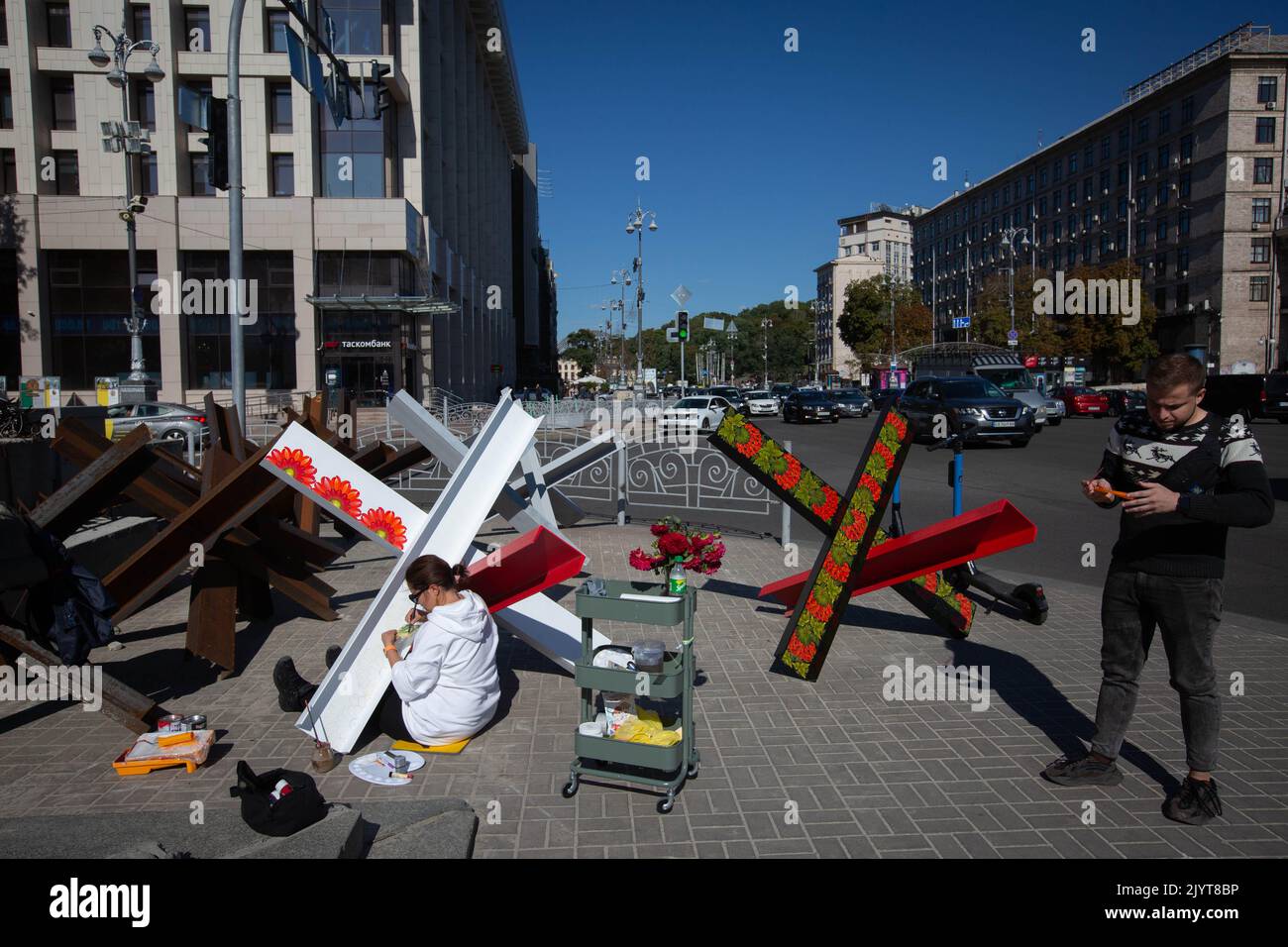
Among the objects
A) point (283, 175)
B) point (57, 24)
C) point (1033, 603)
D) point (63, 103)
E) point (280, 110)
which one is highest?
point (57, 24)

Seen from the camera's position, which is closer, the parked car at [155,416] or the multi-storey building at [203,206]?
the parked car at [155,416]

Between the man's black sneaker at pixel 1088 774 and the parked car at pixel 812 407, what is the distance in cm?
3535

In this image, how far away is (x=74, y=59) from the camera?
33.7 meters

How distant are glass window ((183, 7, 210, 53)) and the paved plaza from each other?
35512mm

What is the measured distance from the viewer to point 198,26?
3453 cm

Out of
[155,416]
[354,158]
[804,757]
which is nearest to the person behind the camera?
[804,757]

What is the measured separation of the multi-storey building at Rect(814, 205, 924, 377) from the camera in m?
110

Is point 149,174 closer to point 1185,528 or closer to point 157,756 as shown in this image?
point 157,756

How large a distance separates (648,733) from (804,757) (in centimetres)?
93

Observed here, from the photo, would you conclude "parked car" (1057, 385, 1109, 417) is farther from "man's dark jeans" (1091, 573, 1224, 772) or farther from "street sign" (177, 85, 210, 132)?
"man's dark jeans" (1091, 573, 1224, 772)

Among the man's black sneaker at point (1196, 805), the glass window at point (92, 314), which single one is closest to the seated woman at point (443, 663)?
the man's black sneaker at point (1196, 805)

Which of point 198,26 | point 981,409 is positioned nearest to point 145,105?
point 198,26

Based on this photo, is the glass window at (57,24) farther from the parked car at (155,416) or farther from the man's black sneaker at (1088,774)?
the man's black sneaker at (1088,774)

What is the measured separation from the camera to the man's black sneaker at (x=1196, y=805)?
3.76 metres
